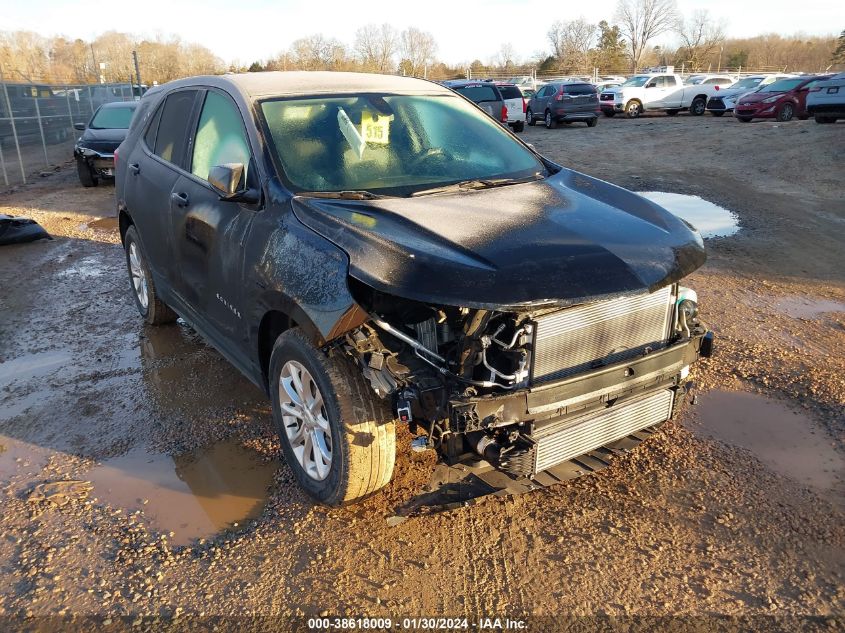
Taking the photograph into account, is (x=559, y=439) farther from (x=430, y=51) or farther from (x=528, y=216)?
(x=430, y=51)

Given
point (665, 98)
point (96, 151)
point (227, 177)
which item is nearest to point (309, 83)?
point (227, 177)

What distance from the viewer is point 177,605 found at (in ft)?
8.33

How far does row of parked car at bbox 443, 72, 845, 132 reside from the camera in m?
19.1

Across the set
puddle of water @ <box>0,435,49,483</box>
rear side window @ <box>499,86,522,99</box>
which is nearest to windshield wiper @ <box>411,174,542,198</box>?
puddle of water @ <box>0,435,49,483</box>

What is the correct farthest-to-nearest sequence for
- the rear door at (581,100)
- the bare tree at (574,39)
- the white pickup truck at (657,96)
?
the bare tree at (574,39)
the white pickup truck at (657,96)
the rear door at (581,100)

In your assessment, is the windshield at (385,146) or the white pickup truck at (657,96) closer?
the windshield at (385,146)

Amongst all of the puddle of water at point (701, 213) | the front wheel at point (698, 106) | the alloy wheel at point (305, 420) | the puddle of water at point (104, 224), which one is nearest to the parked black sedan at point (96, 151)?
the puddle of water at point (104, 224)

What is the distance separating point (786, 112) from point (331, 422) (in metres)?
23.1

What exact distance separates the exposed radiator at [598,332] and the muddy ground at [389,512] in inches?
30.9

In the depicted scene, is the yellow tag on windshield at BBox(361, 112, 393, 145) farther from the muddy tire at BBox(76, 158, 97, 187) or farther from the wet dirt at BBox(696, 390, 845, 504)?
the muddy tire at BBox(76, 158, 97, 187)

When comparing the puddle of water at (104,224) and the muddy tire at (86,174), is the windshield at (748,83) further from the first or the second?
the puddle of water at (104,224)

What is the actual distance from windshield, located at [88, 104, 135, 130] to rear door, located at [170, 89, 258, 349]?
11.0 meters

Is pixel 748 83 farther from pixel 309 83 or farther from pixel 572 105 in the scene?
pixel 309 83

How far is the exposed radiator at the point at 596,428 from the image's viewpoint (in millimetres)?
2688
